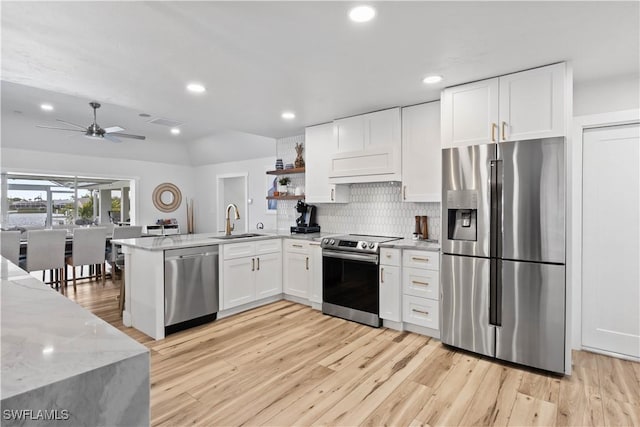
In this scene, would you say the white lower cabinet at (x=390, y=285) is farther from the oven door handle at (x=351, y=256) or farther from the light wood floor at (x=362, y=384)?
the light wood floor at (x=362, y=384)

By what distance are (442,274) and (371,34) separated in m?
2.08

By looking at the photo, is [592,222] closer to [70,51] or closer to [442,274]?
[442,274]

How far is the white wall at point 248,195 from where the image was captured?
6.73 metres

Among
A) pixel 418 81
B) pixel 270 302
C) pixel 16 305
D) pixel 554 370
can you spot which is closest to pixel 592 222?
pixel 554 370

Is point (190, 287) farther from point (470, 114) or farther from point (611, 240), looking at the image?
point (611, 240)

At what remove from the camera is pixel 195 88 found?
10.1 ft

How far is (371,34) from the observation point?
6.93ft

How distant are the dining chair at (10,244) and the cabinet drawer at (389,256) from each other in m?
4.71

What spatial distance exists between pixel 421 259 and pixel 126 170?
6.93 meters

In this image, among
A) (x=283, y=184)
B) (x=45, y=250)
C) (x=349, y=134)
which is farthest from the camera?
(x=283, y=184)

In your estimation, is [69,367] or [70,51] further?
[70,51]

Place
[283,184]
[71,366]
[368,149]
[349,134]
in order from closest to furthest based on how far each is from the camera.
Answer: [71,366] → [368,149] → [349,134] → [283,184]

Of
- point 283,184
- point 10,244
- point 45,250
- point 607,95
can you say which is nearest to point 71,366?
point 607,95

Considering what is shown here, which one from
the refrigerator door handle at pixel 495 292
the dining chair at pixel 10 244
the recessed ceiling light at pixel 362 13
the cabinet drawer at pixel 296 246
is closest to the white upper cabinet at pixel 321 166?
the cabinet drawer at pixel 296 246
